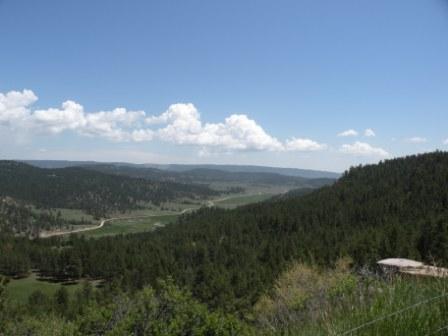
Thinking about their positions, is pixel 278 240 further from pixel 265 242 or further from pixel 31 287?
pixel 31 287

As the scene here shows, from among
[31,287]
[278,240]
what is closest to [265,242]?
[278,240]

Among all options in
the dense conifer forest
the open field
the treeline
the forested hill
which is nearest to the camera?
the treeline

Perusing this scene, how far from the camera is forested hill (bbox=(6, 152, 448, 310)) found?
284ft

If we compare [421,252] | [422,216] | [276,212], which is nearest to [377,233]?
[421,252]

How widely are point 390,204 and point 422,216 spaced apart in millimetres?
22681

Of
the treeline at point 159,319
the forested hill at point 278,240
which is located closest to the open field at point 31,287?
the forested hill at point 278,240

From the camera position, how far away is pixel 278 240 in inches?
5295

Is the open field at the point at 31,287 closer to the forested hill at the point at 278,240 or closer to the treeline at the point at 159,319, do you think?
the forested hill at the point at 278,240

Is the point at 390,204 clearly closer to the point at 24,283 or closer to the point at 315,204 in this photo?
the point at 315,204

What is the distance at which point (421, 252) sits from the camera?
81.2 meters

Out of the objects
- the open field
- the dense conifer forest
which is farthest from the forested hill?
the open field

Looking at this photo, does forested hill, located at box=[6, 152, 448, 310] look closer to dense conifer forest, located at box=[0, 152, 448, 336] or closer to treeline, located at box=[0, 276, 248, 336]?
dense conifer forest, located at box=[0, 152, 448, 336]

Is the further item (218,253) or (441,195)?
(441,195)

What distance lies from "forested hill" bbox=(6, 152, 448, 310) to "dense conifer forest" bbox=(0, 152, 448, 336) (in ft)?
1.09
